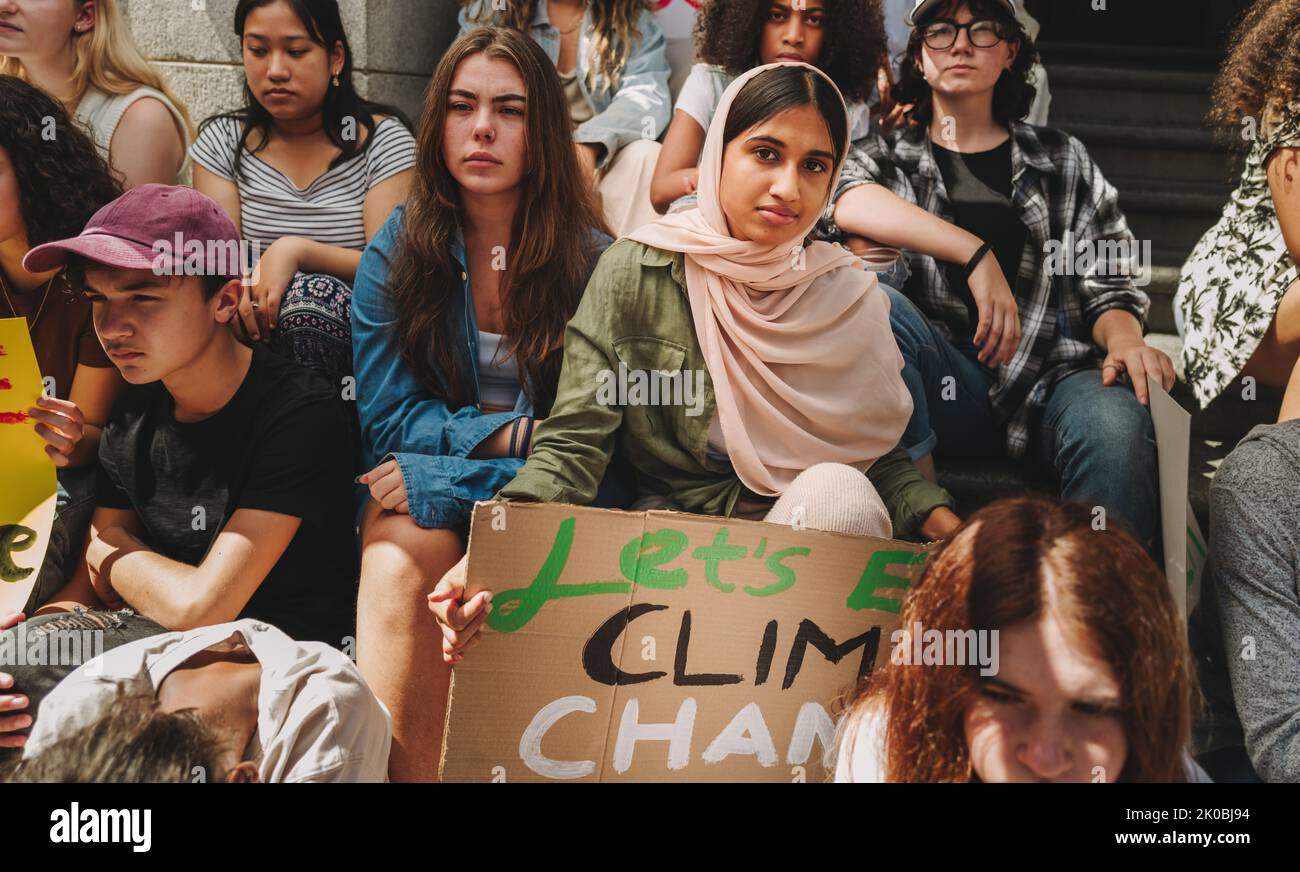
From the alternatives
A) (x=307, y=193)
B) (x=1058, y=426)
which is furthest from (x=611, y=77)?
(x=1058, y=426)

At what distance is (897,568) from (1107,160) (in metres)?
3.35

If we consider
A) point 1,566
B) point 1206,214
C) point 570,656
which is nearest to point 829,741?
point 570,656

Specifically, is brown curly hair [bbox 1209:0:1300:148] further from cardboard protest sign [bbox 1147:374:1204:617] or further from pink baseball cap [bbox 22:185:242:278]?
pink baseball cap [bbox 22:185:242:278]

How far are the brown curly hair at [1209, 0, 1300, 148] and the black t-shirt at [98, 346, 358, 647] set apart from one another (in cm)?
252

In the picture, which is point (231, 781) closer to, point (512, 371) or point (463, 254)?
point (512, 371)

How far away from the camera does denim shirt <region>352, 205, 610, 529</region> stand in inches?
105

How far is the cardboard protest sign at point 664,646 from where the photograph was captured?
88.7 inches

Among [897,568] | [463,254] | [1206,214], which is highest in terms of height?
[1206,214]

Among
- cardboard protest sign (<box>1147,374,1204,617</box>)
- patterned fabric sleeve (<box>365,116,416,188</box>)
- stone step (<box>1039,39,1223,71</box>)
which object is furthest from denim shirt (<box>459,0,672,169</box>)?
stone step (<box>1039,39,1223,71</box>)

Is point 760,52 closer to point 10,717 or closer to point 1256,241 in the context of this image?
point 1256,241

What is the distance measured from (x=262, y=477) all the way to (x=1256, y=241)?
2.71 meters

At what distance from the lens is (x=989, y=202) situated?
3.42 meters

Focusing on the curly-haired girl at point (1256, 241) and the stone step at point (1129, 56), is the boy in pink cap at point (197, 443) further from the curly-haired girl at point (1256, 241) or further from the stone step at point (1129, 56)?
the stone step at point (1129, 56)

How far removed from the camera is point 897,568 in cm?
233
